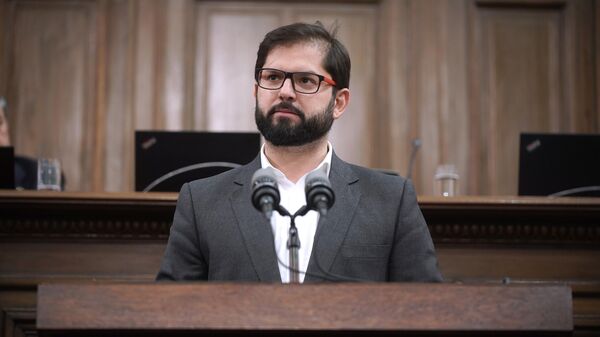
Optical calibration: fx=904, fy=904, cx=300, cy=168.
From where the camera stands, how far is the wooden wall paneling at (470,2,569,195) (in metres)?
5.12

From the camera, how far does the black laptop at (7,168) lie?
128 inches

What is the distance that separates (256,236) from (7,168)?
1352 millimetres

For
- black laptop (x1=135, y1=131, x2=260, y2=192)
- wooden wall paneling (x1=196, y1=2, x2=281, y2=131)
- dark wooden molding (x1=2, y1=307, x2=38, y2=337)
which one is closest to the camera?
dark wooden molding (x1=2, y1=307, x2=38, y2=337)

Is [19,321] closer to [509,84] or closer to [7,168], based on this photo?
[7,168]

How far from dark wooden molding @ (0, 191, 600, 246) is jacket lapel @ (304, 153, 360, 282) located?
0.61 m

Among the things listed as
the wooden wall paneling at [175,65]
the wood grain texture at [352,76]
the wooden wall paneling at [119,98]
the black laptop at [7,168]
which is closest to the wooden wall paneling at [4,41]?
the wood grain texture at [352,76]

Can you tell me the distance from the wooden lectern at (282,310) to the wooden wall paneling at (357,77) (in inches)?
139

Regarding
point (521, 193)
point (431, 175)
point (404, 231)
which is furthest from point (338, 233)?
point (431, 175)

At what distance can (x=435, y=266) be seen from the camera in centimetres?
231

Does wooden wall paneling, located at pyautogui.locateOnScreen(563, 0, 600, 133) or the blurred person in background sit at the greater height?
wooden wall paneling, located at pyautogui.locateOnScreen(563, 0, 600, 133)

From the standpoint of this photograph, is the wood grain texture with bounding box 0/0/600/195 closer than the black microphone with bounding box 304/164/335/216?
No

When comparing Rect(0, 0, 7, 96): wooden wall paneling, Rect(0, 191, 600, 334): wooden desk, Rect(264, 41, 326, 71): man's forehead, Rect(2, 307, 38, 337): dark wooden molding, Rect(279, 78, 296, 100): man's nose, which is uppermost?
Rect(0, 0, 7, 96): wooden wall paneling

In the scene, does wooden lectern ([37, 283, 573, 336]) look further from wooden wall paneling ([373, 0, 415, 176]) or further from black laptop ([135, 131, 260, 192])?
wooden wall paneling ([373, 0, 415, 176])

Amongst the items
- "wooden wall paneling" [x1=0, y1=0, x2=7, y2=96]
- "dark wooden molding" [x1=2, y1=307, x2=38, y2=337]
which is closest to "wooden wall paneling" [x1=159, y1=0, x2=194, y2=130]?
"wooden wall paneling" [x1=0, y1=0, x2=7, y2=96]
